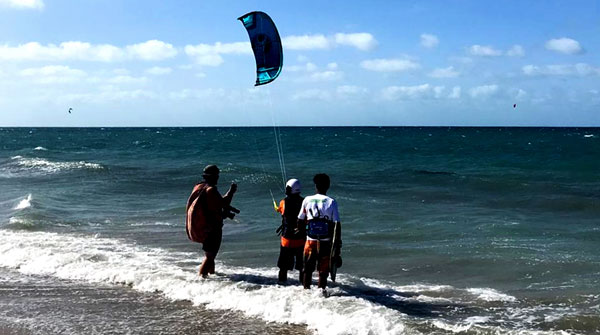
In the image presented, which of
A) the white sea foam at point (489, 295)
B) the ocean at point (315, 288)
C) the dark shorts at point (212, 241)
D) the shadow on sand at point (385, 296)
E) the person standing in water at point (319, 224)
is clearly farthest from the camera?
the dark shorts at point (212, 241)

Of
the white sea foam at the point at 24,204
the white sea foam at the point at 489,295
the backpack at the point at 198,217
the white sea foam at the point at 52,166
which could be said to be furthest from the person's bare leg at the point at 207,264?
the white sea foam at the point at 52,166

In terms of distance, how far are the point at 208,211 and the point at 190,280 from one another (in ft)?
3.08

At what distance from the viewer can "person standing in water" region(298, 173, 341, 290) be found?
701 centimetres

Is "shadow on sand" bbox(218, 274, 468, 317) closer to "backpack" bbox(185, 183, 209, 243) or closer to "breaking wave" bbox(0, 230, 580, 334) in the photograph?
"breaking wave" bbox(0, 230, 580, 334)

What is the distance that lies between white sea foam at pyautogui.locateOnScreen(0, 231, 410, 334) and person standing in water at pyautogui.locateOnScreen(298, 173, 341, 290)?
39cm

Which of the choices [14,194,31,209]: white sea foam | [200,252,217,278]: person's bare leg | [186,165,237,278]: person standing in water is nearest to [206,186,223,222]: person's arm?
[186,165,237,278]: person standing in water

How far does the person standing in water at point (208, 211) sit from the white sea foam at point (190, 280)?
1.84 feet

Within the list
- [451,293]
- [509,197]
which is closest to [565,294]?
[451,293]

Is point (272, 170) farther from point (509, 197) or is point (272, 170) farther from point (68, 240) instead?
point (68, 240)

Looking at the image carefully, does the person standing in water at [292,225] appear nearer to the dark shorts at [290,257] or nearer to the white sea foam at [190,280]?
the dark shorts at [290,257]

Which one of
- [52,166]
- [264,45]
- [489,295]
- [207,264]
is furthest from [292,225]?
[52,166]

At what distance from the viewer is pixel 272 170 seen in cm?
3139

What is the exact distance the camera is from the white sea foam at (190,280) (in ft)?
21.3

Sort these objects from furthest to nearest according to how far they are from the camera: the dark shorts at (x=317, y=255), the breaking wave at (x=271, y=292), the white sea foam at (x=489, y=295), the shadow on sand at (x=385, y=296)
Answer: the white sea foam at (x=489, y=295), the shadow on sand at (x=385, y=296), the dark shorts at (x=317, y=255), the breaking wave at (x=271, y=292)
